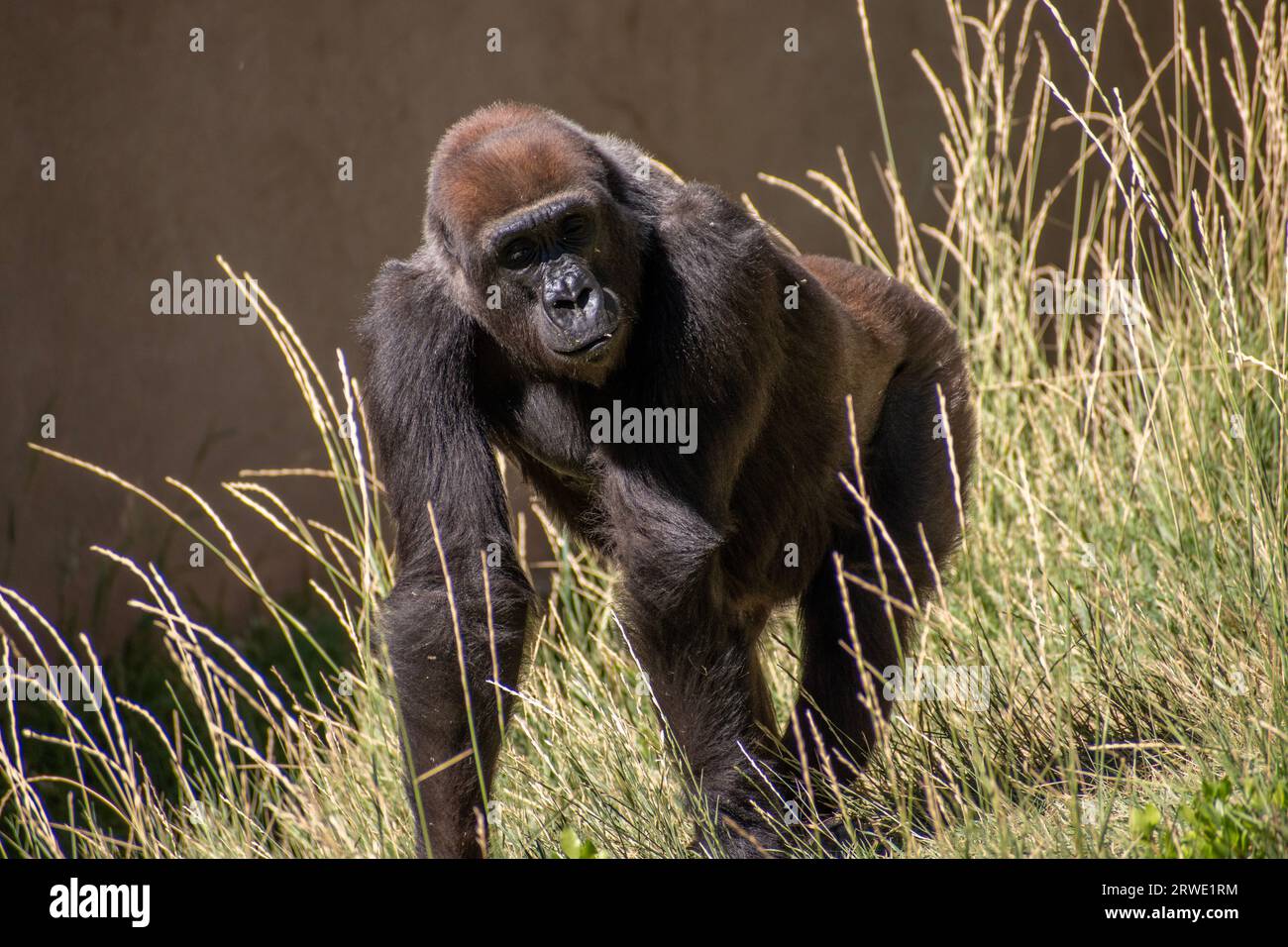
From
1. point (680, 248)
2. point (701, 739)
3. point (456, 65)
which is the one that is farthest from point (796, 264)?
point (456, 65)

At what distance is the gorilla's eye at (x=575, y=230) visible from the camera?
131 inches

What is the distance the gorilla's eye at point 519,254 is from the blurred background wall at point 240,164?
293 centimetres

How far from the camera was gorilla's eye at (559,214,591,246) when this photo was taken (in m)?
3.34

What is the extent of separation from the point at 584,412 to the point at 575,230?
18.2 inches

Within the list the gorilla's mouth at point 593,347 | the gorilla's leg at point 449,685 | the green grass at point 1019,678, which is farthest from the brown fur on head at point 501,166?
the gorilla's leg at point 449,685

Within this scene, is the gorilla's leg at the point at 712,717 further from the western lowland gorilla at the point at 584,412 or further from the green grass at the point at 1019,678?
the green grass at the point at 1019,678

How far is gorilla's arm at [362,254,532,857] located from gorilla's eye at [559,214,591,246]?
37 centimetres

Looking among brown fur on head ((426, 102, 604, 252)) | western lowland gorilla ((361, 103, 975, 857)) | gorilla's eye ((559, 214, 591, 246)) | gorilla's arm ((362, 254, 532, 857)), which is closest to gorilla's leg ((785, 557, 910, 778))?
western lowland gorilla ((361, 103, 975, 857))

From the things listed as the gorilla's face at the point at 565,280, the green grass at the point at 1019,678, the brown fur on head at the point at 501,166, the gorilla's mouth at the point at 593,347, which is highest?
the brown fur on head at the point at 501,166

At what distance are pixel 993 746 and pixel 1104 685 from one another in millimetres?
323

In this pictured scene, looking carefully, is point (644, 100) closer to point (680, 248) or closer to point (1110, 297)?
point (1110, 297)

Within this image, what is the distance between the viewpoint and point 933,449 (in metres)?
4.05

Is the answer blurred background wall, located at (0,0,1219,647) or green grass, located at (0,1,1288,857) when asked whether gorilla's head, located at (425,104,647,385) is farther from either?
blurred background wall, located at (0,0,1219,647)

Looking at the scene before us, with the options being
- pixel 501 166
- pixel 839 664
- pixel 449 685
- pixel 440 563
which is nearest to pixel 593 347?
pixel 501 166
